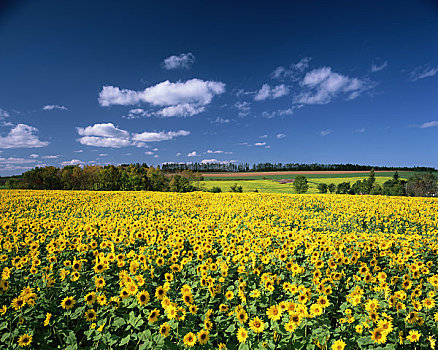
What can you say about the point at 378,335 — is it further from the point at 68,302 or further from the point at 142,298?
the point at 68,302

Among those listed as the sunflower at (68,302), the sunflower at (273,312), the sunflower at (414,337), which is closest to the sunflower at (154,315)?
the sunflower at (68,302)

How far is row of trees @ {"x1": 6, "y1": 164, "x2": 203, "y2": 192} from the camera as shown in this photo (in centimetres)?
5156

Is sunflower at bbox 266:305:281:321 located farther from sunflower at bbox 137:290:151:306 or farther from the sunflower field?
sunflower at bbox 137:290:151:306

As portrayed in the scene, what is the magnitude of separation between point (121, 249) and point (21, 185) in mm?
64615

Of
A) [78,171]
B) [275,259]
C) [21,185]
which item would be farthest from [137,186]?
[275,259]

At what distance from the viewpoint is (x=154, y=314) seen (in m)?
3.05

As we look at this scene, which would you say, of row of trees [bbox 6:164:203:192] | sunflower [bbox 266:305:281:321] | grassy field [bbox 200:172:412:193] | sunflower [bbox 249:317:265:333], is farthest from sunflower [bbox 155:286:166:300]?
grassy field [bbox 200:172:412:193]

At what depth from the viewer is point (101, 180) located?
5394cm

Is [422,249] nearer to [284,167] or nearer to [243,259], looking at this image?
[243,259]

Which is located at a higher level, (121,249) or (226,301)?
(121,249)

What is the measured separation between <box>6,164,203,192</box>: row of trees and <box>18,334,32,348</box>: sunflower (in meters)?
47.9

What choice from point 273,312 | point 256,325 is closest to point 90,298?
→ point 256,325

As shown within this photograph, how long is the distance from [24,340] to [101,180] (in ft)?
189

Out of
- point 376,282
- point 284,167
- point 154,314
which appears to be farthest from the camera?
point 284,167
